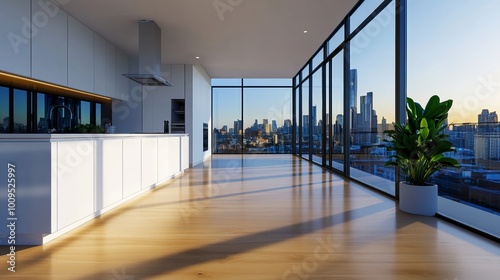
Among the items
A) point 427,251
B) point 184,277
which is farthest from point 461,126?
point 184,277

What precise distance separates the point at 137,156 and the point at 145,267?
2.01 meters

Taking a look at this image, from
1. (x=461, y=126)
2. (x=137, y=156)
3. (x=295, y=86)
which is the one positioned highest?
(x=295, y=86)

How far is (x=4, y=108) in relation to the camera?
359 centimetres

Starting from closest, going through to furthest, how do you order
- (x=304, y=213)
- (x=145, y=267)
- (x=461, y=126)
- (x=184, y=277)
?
(x=184, y=277) → (x=145, y=267) → (x=461, y=126) → (x=304, y=213)

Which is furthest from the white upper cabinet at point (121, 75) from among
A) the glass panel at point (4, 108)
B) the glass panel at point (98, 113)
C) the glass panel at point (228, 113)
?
the glass panel at point (228, 113)

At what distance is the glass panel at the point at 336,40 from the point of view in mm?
5102

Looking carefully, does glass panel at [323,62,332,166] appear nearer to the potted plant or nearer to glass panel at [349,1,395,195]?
glass panel at [349,1,395,195]

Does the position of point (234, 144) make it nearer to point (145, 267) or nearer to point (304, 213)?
point (304, 213)

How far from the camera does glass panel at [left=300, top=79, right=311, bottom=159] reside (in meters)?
8.26

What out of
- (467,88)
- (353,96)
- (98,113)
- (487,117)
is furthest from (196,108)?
(487,117)

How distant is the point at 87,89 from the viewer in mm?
4742

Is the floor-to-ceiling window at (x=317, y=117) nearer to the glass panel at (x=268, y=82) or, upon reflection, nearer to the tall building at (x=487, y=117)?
the glass panel at (x=268, y=82)

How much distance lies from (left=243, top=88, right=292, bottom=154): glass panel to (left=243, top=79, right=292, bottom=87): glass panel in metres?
0.14

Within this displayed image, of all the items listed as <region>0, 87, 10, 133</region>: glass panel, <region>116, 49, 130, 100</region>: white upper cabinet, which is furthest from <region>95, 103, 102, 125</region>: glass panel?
<region>0, 87, 10, 133</region>: glass panel
